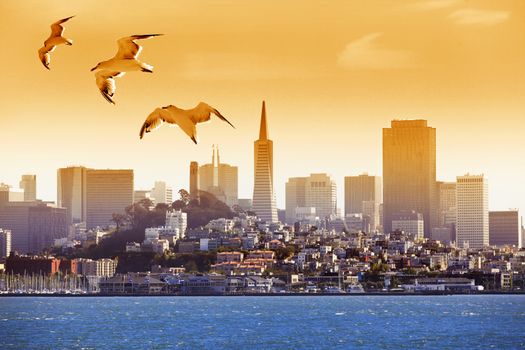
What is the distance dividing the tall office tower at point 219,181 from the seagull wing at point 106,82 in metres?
97.2

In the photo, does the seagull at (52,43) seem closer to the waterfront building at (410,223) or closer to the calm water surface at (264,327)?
the calm water surface at (264,327)

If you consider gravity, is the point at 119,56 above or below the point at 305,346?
above

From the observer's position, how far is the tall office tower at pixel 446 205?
115m

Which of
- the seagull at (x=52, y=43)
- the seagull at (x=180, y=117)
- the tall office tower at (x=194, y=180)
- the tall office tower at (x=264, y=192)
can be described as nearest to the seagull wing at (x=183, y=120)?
the seagull at (x=180, y=117)

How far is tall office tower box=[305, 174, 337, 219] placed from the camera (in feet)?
395

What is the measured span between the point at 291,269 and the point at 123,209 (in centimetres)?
3009

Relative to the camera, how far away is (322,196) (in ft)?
395

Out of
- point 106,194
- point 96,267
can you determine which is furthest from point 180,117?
point 106,194

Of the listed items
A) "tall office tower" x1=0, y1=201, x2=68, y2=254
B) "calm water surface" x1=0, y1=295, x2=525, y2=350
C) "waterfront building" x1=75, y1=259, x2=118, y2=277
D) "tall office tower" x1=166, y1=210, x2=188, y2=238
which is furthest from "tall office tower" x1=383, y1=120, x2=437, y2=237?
"calm water surface" x1=0, y1=295, x2=525, y2=350

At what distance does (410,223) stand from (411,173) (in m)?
6.32

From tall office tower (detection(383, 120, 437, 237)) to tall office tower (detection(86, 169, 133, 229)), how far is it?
18553mm

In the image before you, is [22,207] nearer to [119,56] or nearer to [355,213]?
[355,213]

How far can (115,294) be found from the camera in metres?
73.0

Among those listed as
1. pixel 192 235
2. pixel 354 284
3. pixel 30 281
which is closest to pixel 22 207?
pixel 192 235
